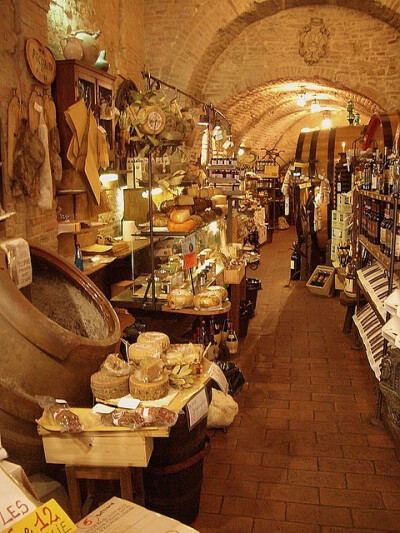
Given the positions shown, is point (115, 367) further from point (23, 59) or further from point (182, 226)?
point (182, 226)

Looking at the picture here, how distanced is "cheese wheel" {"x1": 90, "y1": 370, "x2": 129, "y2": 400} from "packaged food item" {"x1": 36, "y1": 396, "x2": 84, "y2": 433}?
19cm

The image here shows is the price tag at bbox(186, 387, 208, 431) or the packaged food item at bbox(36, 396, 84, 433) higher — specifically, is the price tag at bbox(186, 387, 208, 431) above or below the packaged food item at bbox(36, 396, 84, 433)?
below

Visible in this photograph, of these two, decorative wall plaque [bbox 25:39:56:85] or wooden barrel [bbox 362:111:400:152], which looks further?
wooden barrel [bbox 362:111:400:152]

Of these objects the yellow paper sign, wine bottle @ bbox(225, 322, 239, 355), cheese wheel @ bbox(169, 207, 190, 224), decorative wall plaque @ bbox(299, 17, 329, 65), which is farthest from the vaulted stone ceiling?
the yellow paper sign

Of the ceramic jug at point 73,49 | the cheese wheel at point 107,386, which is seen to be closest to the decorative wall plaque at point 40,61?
the ceramic jug at point 73,49

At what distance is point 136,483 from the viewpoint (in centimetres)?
303

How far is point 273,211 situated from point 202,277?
12.9 meters

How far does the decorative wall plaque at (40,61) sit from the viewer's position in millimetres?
4016

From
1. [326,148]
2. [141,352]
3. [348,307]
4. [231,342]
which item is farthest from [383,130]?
[141,352]

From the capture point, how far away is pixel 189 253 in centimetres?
515

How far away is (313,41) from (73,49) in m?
5.78

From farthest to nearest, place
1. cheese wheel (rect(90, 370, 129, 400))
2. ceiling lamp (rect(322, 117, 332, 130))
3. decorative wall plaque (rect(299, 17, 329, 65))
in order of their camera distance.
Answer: ceiling lamp (rect(322, 117, 332, 130))
decorative wall plaque (rect(299, 17, 329, 65))
cheese wheel (rect(90, 370, 129, 400))

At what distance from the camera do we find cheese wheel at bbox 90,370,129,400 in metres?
2.75

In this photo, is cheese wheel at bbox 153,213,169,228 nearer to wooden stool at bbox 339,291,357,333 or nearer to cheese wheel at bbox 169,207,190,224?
cheese wheel at bbox 169,207,190,224
